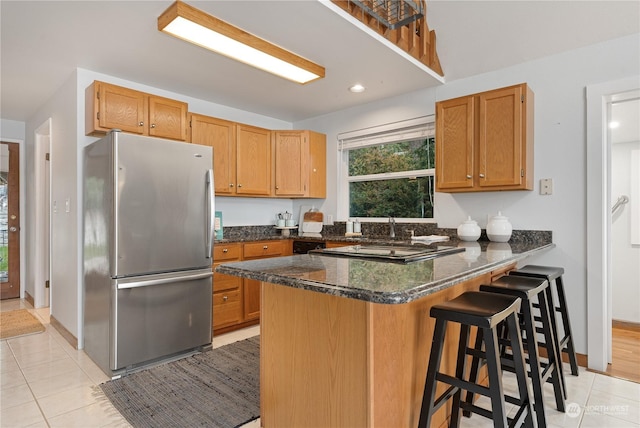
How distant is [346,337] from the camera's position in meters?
1.38

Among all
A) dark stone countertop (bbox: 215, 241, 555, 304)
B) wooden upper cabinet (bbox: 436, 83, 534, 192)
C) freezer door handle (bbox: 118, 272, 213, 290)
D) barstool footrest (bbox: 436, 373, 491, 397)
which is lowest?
barstool footrest (bbox: 436, 373, 491, 397)

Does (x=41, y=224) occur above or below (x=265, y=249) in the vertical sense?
above

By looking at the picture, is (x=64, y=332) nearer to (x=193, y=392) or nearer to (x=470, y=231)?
(x=193, y=392)

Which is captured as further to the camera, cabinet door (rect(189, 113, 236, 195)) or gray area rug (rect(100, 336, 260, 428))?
cabinet door (rect(189, 113, 236, 195))

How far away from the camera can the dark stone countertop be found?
43.3 inches

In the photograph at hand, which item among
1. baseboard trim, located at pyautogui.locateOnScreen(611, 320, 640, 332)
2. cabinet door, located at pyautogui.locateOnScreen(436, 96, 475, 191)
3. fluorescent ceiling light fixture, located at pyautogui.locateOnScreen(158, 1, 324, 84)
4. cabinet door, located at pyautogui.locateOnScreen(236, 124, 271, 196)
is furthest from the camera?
cabinet door, located at pyautogui.locateOnScreen(236, 124, 271, 196)

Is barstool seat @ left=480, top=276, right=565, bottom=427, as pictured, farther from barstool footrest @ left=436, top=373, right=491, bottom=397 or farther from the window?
the window

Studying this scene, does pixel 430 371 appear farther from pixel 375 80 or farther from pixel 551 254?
pixel 375 80

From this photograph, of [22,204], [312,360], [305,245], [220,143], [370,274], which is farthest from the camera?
[22,204]

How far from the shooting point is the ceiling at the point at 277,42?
2193 millimetres

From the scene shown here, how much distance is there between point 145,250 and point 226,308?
3.45ft

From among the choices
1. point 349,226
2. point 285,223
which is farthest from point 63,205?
point 349,226

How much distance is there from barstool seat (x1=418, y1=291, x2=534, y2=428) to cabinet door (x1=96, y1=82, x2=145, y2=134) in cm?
276

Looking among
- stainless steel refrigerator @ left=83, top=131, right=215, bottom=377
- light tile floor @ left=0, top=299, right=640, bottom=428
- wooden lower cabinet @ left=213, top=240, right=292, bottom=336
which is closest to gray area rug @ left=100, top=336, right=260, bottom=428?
light tile floor @ left=0, top=299, right=640, bottom=428
